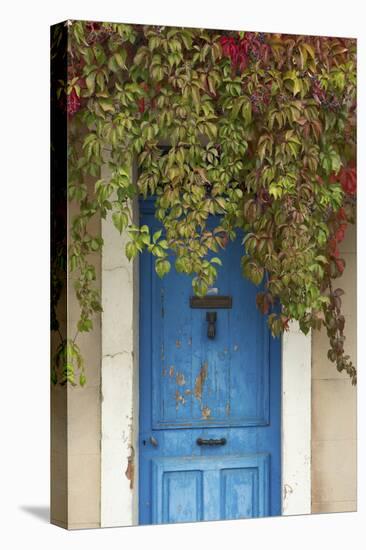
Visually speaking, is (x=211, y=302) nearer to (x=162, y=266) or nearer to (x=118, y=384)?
(x=162, y=266)

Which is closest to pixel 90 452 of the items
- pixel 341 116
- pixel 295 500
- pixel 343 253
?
pixel 295 500

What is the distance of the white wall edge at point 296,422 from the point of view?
21.7 ft

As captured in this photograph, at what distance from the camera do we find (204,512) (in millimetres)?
6477

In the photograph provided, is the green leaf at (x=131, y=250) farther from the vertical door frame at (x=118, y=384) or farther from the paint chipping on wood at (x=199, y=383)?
the paint chipping on wood at (x=199, y=383)

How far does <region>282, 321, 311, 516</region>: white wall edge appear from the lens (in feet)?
21.7

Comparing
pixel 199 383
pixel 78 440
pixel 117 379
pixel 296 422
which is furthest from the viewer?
pixel 296 422

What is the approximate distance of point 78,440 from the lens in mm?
6191

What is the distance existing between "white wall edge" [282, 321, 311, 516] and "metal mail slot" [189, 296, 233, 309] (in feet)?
1.04

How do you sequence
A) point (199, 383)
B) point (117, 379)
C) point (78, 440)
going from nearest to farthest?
point (78, 440)
point (117, 379)
point (199, 383)

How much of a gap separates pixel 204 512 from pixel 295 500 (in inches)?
17.6

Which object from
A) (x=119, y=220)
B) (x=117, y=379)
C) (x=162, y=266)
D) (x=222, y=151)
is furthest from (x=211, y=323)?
(x=222, y=151)

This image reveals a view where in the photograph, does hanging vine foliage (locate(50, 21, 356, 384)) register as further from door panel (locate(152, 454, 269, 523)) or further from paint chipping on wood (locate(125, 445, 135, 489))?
door panel (locate(152, 454, 269, 523))

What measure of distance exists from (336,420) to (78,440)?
1.27m

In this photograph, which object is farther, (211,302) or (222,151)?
(211,302)
